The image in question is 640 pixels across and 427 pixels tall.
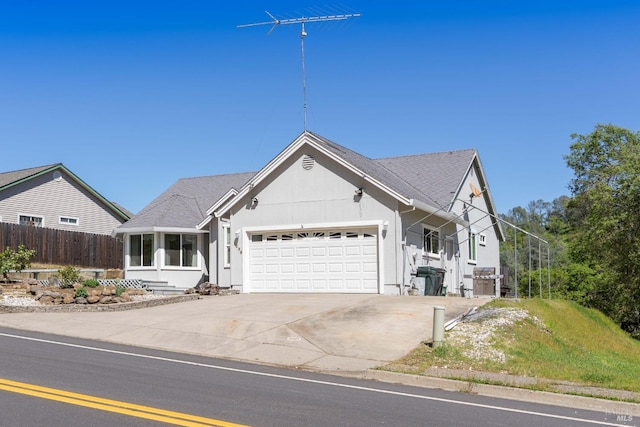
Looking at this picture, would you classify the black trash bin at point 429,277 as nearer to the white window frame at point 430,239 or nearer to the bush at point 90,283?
the white window frame at point 430,239

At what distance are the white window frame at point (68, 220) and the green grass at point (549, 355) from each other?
2675 centimetres

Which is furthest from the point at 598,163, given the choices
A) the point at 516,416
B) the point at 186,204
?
the point at 516,416

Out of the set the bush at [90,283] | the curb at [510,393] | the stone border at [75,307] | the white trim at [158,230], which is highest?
the white trim at [158,230]

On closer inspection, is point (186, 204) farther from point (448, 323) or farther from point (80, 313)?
point (448, 323)

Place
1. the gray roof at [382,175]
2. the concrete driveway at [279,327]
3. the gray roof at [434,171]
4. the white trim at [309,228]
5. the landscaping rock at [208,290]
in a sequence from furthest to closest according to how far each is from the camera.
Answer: the gray roof at [434,171], the gray roof at [382,175], the landscaping rock at [208,290], the white trim at [309,228], the concrete driveway at [279,327]

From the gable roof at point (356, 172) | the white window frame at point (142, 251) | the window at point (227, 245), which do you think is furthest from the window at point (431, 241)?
the white window frame at point (142, 251)

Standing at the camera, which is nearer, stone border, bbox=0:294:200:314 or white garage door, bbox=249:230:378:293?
stone border, bbox=0:294:200:314

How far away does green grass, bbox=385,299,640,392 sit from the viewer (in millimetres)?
11641

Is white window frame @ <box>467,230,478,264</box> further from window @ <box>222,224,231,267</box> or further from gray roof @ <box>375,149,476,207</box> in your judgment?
window @ <box>222,224,231,267</box>

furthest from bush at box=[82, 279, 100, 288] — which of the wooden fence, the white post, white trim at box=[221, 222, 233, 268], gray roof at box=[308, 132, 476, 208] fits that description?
the white post

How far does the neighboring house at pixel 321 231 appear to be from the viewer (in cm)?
2256

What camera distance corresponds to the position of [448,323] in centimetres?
1508

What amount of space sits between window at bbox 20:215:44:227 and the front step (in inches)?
419

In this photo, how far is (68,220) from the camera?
123 ft
